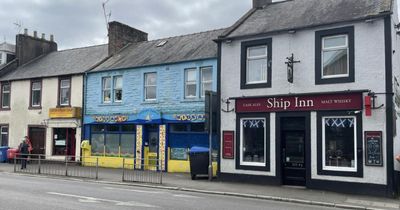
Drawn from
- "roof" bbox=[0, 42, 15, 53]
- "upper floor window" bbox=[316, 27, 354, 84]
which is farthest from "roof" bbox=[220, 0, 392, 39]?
"roof" bbox=[0, 42, 15, 53]

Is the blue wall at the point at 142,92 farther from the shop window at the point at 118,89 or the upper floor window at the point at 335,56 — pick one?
the upper floor window at the point at 335,56

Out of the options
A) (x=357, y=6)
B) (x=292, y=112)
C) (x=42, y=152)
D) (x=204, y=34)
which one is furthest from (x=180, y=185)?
(x=42, y=152)

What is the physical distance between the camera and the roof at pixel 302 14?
16.2 meters

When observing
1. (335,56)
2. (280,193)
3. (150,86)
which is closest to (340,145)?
(280,193)

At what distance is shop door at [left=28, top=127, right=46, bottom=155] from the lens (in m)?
28.0

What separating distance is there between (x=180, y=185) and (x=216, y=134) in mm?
3920

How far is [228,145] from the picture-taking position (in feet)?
60.2

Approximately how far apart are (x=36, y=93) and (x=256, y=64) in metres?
16.9

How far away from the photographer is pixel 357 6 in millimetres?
16891

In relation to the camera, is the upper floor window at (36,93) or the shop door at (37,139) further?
the upper floor window at (36,93)

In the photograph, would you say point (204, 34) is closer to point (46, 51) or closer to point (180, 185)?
point (180, 185)

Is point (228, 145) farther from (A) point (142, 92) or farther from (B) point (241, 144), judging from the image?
(A) point (142, 92)

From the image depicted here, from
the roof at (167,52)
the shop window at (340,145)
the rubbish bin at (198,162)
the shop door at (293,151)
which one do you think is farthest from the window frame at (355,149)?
the roof at (167,52)

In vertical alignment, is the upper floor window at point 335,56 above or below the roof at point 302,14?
below
